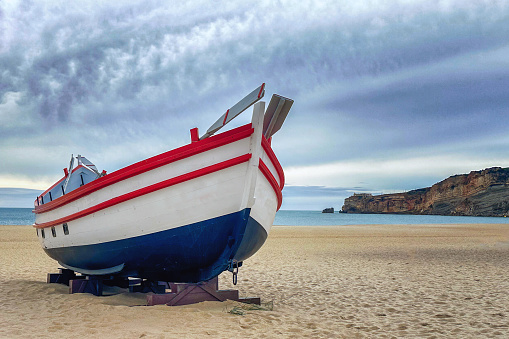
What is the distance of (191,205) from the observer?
18.5 feet

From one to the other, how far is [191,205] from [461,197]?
120962 millimetres

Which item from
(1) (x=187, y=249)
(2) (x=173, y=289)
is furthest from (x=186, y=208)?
(2) (x=173, y=289)

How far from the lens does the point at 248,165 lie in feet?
18.3

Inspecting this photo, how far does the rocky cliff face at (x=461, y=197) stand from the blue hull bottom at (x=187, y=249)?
111 metres

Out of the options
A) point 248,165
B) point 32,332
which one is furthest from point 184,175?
point 32,332

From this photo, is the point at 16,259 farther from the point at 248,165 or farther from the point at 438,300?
the point at 438,300

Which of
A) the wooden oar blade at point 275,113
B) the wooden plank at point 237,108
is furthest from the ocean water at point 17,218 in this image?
the wooden oar blade at point 275,113

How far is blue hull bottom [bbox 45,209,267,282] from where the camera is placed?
572 cm

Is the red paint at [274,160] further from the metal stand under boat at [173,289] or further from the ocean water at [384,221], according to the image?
the ocean water at [384,221]

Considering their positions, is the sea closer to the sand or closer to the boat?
the sand

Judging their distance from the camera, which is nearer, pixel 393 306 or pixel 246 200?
pixel 246 200

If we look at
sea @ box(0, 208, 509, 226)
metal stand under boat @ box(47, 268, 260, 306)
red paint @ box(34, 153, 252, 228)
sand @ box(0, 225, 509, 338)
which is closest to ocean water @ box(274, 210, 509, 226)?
sea @ box(0, 208, 509, 226)

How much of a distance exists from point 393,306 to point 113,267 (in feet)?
16.6

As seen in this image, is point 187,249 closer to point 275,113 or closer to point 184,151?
Answer: point 184,151
